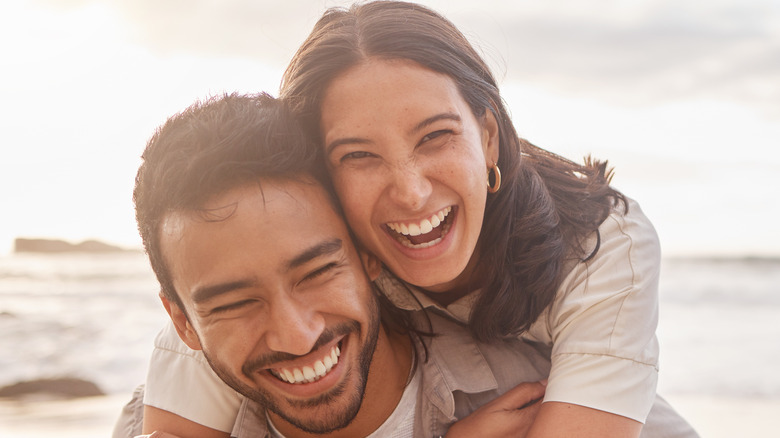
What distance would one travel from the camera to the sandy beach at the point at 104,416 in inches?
181

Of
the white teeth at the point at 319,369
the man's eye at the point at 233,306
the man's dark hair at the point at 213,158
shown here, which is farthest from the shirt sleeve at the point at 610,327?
the man's eye at the point at 233,306

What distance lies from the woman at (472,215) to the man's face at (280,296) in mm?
193

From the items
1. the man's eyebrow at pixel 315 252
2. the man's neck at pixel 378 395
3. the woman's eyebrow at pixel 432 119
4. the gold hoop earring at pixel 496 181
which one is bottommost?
the man's neck at pixel 378 395

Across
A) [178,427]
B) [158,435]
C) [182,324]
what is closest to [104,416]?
[178,427]

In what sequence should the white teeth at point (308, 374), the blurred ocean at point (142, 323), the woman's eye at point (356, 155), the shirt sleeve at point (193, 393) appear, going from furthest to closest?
1. the blurred ocean at point (142, 323)
2. the shirt sleeve at point (193, 393)
3. the woman's eye at point (356, 155)
4. the white teeth at point (308, 374)

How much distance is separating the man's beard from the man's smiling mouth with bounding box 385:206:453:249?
0.68 ft

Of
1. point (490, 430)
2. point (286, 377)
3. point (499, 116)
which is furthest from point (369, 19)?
point (490, 430)

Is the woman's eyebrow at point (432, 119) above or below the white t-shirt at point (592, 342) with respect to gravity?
above

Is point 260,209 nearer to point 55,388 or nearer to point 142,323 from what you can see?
point 55,388

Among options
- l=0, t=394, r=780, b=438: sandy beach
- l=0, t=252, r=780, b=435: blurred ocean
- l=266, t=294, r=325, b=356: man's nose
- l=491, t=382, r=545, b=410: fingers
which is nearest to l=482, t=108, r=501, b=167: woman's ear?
l=491, t=382, r=545, b=410: fingers

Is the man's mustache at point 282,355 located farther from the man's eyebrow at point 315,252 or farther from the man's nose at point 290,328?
the man's eyebrow at point 315,252

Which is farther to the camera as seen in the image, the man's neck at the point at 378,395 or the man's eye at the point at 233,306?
the man's neck at the point at 378,395

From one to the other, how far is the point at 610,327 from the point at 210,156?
1231 mm


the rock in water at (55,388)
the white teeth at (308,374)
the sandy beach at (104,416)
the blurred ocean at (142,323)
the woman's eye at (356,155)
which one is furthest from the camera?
the blurred ocean at (142,323)
